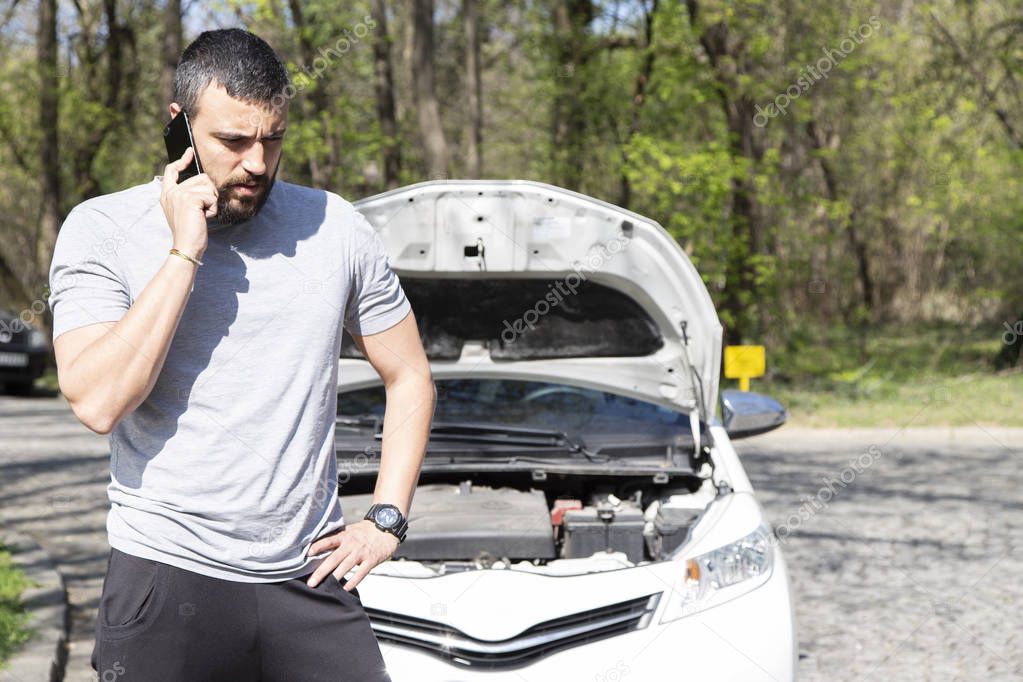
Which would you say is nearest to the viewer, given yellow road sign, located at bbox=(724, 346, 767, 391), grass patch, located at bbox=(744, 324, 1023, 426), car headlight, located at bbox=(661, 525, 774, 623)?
car headlight, located at bbox=(661, 525, 774, 623)

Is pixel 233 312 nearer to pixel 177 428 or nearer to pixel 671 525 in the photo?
pixel 177 428

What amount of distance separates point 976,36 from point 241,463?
66.7 ft

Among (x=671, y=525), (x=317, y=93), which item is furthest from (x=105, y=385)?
(x=317, y=93)

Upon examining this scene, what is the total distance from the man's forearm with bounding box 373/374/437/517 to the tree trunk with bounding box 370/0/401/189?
62.2 feet

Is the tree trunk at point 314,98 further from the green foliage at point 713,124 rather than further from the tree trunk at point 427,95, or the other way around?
the tree trunk at point 427,95

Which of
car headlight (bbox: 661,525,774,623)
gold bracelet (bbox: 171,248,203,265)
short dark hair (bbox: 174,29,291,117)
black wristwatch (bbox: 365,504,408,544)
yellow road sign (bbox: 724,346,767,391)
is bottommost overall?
car headlight (bbox: 661,525,774,623)

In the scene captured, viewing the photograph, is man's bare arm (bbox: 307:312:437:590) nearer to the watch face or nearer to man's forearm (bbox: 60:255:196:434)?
the watch face

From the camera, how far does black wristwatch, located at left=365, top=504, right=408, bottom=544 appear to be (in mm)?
2375

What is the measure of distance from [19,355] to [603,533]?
16245mm

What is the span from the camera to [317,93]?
21.2m

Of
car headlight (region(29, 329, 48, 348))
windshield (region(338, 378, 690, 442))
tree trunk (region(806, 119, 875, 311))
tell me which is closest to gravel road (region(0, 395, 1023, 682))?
windshield (region(338, 378, 690, 442))

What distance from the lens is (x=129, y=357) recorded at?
1.97m

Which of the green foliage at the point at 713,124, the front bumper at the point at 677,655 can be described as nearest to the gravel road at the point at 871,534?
the front bumper at the point at 677,655

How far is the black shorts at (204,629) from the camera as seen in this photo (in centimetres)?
209
